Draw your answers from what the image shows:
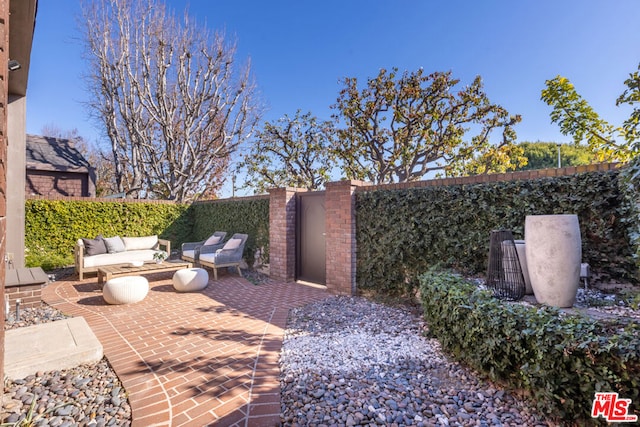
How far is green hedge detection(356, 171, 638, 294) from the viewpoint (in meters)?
3.26

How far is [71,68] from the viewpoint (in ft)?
35.7

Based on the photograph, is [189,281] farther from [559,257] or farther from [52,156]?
[52,156]

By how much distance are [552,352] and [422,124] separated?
963 centimetres

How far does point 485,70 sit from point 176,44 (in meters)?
10.8

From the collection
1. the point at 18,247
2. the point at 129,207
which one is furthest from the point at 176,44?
the point at 18,247

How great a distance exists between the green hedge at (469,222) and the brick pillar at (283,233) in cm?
194

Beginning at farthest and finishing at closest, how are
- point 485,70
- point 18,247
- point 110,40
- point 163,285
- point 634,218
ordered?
1. point 110,40
2. point 485,70
3. point 163,285
4. point 18,247
5. point 634,218

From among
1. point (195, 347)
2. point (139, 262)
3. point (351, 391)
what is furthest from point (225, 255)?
point (351, 391)

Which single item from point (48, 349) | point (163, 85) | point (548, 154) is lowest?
point (48, 349)

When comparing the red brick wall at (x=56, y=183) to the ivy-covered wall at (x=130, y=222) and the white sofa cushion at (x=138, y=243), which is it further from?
the white sofa cushion at (x=138, y=243)

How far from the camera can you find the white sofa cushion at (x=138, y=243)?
8.19 m

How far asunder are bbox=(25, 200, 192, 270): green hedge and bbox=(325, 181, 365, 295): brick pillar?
7046 mm

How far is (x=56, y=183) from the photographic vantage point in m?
11.2

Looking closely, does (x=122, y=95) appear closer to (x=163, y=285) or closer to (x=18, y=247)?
(x=18, y=247)
